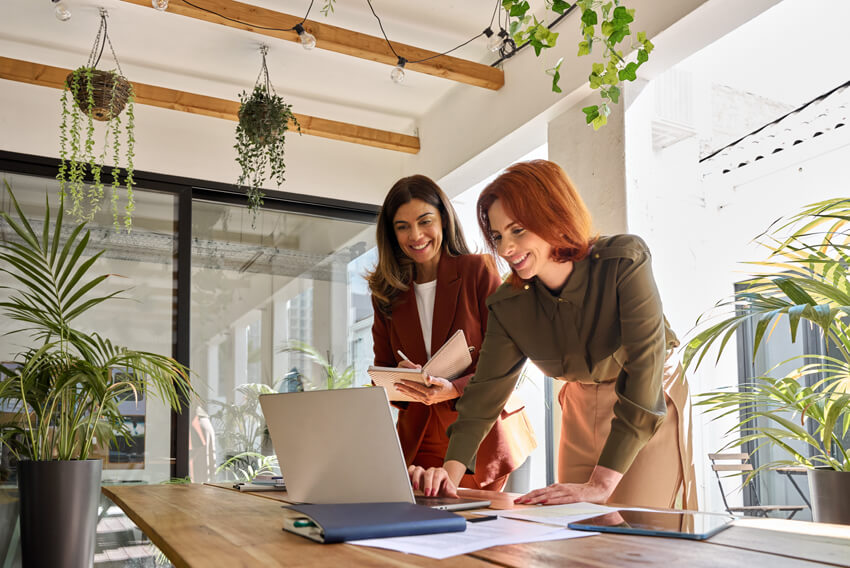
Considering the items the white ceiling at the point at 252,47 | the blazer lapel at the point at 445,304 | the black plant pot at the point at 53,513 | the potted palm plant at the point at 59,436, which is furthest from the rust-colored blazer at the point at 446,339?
the white ceiling at the point at 252,47

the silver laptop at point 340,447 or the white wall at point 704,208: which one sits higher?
the white wall at point 704,208

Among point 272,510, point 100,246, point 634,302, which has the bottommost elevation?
point 272,510

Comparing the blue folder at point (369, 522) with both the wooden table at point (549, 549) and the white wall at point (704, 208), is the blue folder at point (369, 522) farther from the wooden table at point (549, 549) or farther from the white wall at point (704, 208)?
the white wall at point (704, 208)

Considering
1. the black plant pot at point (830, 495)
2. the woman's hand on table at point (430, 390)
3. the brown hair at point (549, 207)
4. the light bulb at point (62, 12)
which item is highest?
the light bulb at point (62, 12)

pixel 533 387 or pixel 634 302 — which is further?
pixel 533 387

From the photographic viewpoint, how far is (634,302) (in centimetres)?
158

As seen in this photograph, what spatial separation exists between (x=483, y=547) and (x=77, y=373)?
9.22 ft

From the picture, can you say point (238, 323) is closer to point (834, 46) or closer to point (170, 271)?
point (170, 271)

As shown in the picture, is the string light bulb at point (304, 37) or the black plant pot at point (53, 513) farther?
the string light bulb at point (304, 37)

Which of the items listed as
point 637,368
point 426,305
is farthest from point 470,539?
point 426,305

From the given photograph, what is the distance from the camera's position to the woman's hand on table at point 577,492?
130 cm

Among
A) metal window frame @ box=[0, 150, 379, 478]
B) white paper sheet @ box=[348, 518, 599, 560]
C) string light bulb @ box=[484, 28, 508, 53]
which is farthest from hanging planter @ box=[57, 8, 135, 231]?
white paper sheet @ box=[348, 518, 599, 560]

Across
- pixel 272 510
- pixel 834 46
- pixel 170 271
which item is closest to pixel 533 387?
pixel 170 271

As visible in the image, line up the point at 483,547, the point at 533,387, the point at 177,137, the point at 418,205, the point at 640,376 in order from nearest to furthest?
the point at 483,547 → the point at 640,376 → the point at 418,205 → the point at 177,137 → the point at 533,387
